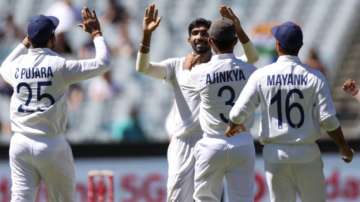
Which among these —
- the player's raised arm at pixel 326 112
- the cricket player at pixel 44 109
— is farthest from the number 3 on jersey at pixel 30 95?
the player's raised arm at pixel 326 112

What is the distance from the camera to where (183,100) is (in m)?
10.4

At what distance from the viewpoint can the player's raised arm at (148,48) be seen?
9.94 metres

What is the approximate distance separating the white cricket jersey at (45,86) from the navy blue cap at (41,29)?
89 mm

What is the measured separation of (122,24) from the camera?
→ 1720 cm

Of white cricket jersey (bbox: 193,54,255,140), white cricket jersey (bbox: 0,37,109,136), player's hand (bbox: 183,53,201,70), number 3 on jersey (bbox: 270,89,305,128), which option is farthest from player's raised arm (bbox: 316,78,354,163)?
white cricket jersey (bbox: 0,37,109,136)

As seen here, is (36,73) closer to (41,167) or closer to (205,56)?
(41,167)

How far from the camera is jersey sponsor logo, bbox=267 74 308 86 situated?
8.91 metres

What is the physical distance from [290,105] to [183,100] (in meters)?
1.69

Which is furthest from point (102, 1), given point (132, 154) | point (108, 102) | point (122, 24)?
point (132, 154)

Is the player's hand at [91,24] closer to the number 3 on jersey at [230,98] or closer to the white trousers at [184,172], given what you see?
the number 3 on jersey at [230,98]

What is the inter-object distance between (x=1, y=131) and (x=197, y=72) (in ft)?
21.2

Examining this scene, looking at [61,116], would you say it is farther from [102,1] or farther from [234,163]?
[102,1]

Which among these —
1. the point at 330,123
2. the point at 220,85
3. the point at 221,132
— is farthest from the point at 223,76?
the point at 330,123

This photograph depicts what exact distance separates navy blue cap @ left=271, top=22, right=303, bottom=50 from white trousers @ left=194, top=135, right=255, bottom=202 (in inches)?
40.1
